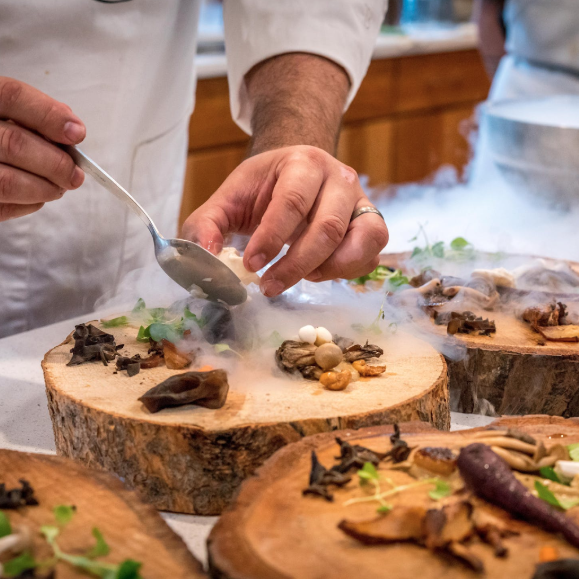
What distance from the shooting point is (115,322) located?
5.09 feet

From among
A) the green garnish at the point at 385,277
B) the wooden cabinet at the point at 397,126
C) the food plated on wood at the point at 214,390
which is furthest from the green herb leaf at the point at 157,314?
the wooden cabinet at the point at 397,126

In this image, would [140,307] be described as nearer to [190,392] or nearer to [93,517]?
[190,392]

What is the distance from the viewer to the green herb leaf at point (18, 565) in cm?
78

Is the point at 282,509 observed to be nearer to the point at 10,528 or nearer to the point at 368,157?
the point at 10,528

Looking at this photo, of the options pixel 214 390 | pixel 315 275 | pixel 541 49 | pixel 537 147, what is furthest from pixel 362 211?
pixel 541 49

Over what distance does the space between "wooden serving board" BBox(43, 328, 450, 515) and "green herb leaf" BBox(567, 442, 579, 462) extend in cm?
25

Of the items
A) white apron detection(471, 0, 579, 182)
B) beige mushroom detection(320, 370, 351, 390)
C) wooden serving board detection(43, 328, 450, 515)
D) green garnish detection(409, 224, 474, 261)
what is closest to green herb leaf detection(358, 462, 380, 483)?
wooden serving board detection(43, 328, 450, 515)

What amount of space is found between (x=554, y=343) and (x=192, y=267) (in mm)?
773

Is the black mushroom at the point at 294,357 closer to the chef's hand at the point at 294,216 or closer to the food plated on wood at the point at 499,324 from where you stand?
the chef's hand at the point at 294,216

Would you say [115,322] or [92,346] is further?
[115,322]

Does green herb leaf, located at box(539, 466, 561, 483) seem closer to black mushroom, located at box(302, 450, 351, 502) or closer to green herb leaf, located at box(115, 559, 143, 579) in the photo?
black mushroom, located at box(302, 450, 351, 502)

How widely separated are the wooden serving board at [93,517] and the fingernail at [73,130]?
527 millimetres

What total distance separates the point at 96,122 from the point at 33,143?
68cm

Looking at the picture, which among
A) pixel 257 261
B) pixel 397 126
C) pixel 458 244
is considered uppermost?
pixel 257 261
